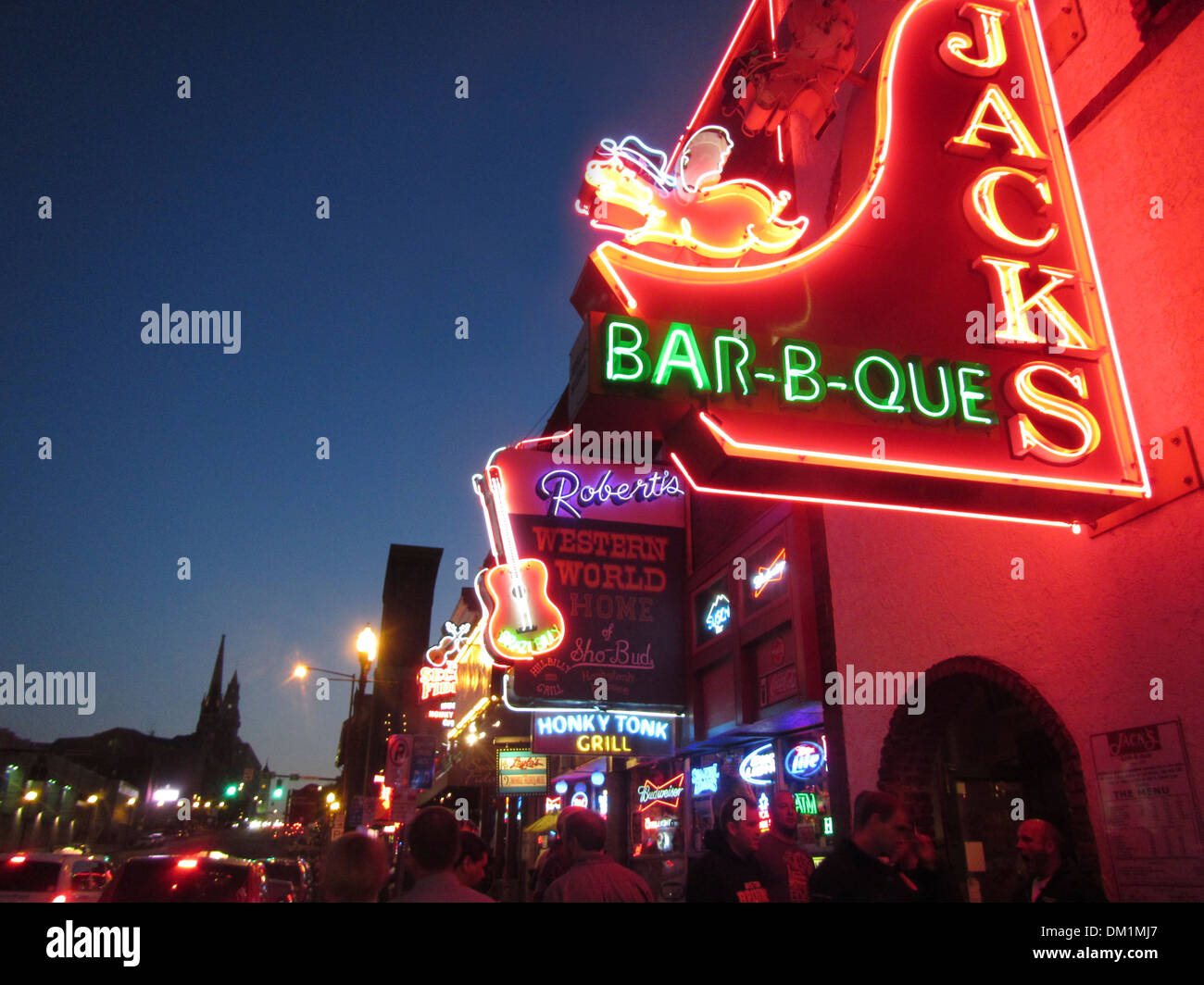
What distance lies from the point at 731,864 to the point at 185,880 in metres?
5.83

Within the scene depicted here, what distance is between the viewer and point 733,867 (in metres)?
5.41

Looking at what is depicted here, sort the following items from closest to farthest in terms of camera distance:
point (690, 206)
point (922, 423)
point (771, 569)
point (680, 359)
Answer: point (680, 359)
point (922, 423)
point (690, 206)
point (771, 569)

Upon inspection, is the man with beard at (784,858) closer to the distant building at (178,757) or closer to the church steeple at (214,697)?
the distant building at (178,757)

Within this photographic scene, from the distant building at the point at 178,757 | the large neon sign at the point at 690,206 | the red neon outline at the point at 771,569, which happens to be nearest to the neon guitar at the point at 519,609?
the red neon outline at the point at 771,569

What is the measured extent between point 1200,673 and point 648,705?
23.8 ft

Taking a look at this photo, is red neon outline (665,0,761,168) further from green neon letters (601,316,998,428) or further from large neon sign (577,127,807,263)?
green neon letters (601,316,998,428)

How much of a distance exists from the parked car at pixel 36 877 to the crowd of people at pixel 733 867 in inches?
397

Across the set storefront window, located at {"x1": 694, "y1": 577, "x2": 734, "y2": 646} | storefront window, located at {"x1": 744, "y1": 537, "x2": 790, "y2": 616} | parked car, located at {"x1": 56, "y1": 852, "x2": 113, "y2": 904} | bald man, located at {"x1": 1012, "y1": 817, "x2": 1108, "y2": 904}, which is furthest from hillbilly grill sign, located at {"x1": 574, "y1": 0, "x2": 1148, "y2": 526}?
parked car, located at {"x1": 56, "y1": 852, "x2": 113, "y2": 904}

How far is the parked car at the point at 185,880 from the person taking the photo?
7559mm

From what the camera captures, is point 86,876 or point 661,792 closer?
point 661,792

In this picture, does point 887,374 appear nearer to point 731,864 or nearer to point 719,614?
point 731,864

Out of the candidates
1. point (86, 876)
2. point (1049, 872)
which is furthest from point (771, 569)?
point (86, 876)

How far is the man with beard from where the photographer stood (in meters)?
5.96

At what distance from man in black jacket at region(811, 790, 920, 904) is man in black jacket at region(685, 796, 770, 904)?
1169 millimetres
